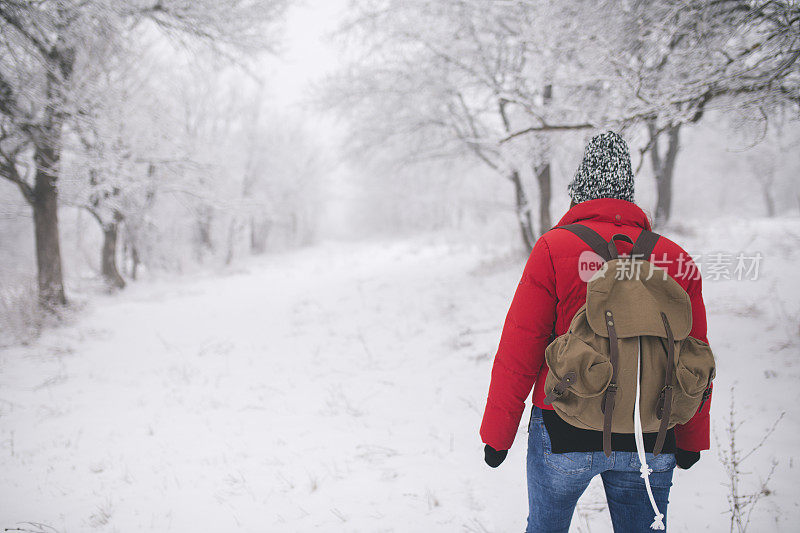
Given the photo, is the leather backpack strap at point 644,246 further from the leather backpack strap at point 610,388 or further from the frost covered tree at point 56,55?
the frost covered tree at point 56,55

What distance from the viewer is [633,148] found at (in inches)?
151

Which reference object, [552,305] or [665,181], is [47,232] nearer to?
[552,305]

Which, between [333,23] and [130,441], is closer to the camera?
[130,441]

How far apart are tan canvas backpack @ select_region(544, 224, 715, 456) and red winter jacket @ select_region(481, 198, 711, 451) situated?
A: 13cm

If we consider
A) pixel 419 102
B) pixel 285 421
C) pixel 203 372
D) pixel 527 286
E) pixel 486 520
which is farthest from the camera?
pixel 419 102

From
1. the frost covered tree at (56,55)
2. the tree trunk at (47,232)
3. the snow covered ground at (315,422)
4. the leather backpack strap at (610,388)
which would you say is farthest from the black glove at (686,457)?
the tree trunk at (47,232)

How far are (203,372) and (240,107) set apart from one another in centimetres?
1863

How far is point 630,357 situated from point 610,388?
0.12 meters

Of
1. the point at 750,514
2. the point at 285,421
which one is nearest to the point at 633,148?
the point at 750,514

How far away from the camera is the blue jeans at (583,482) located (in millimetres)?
1281

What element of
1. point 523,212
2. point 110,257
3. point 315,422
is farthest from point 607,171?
point 110,257

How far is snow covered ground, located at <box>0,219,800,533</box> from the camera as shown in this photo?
8.13 ft

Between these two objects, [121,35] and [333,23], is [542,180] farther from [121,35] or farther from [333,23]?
[121,35]

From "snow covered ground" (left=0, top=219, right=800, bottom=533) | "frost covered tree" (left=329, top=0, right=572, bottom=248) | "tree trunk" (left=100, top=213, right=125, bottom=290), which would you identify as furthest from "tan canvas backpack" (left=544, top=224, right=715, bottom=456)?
"tree trunk" (left=100, top=213, right=125, bottom=290)
